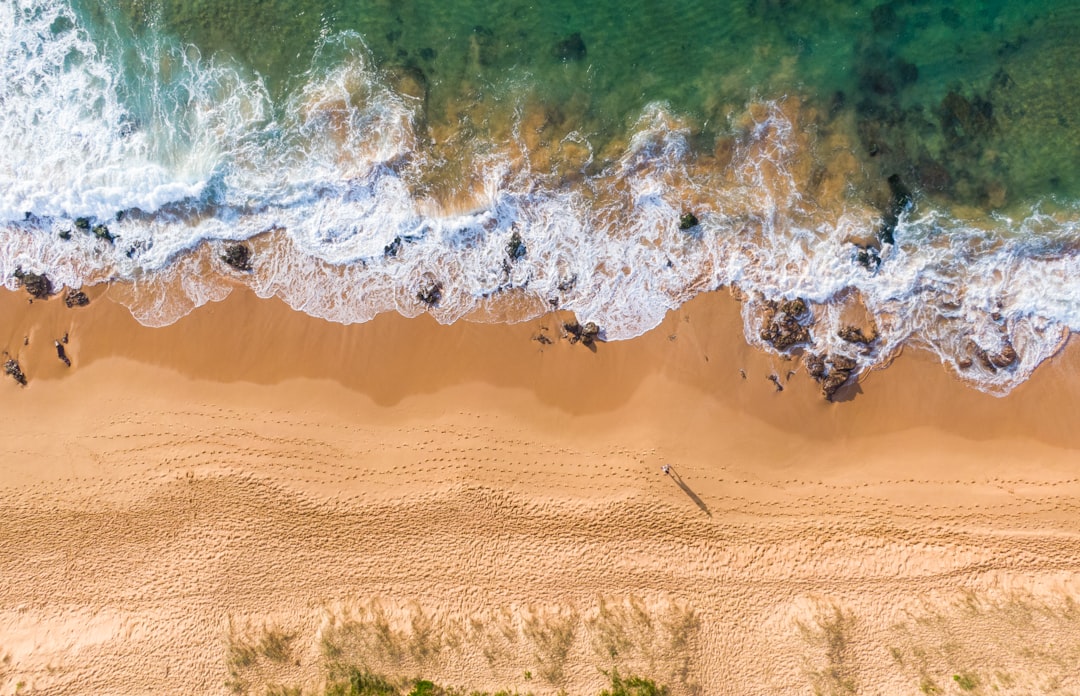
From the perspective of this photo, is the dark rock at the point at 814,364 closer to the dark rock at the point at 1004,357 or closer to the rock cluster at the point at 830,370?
the rock cluster at the point at 830,370

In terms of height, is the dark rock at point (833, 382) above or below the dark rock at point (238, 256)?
below

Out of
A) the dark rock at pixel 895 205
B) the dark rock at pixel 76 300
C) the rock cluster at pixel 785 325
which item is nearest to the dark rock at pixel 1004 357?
the dark rock at pixel 895 205

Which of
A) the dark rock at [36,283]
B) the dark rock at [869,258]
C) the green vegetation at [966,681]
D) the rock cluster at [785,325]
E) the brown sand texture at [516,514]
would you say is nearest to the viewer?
the green vegetation at [966,681]

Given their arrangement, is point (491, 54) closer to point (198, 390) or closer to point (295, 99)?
point (295, 99)

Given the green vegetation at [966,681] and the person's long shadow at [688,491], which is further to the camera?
the person's long shadow at [688,491]

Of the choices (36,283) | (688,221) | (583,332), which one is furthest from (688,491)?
(36,283)
